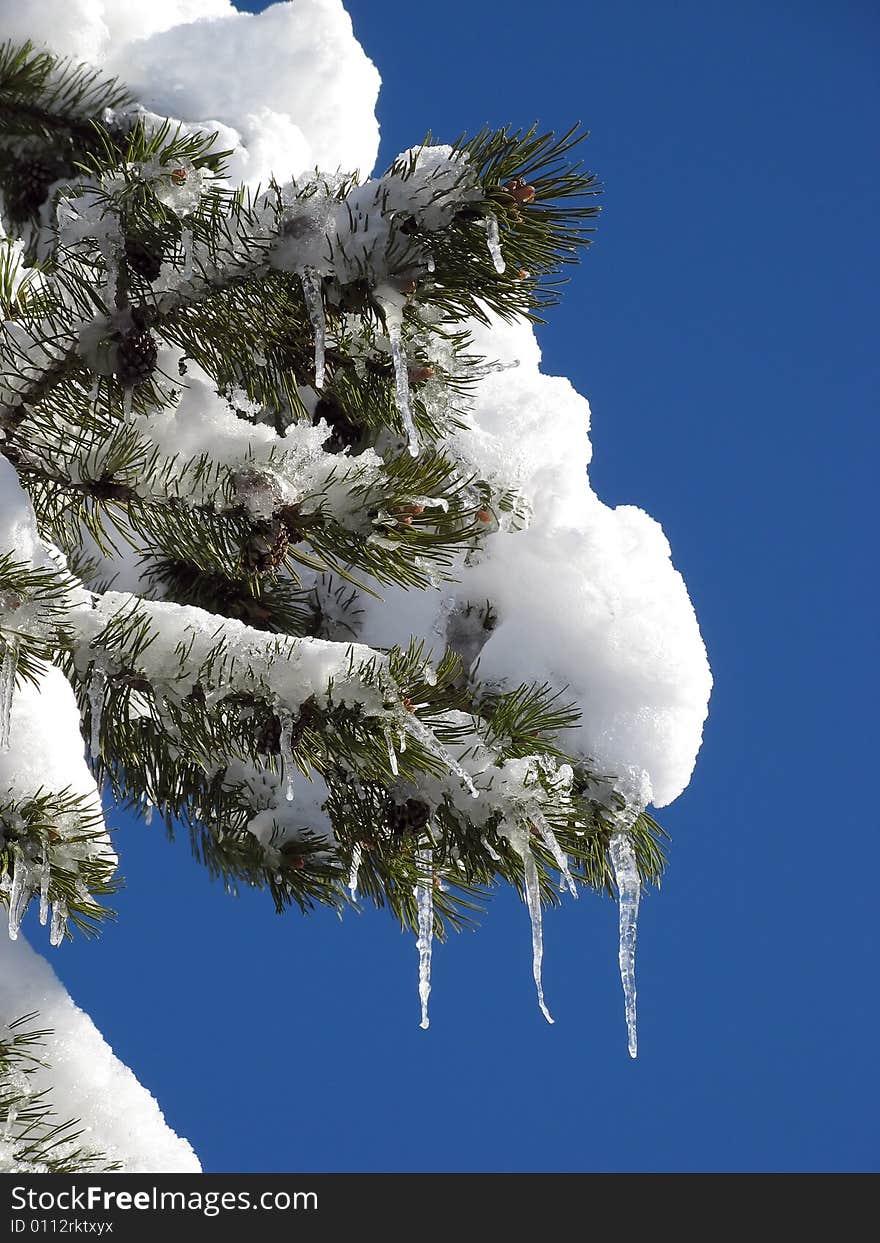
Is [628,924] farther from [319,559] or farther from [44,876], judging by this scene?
[44,876]

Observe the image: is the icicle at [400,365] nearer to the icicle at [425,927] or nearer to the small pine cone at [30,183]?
the icicle at [425,927]

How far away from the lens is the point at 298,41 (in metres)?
3.78

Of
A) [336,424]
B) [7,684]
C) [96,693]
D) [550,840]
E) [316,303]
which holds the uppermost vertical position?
[336,424]

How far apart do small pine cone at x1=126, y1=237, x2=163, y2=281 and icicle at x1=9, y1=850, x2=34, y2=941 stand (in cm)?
105

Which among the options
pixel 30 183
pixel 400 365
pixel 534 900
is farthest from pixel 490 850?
pixel 30 183

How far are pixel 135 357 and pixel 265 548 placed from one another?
47 centimetres

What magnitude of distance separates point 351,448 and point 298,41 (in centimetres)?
181

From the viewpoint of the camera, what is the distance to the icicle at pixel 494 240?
5.79ft

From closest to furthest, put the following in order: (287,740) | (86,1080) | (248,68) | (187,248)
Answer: (187,248), (287,740), (86,1080), (248,68)

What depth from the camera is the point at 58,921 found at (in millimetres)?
1960
